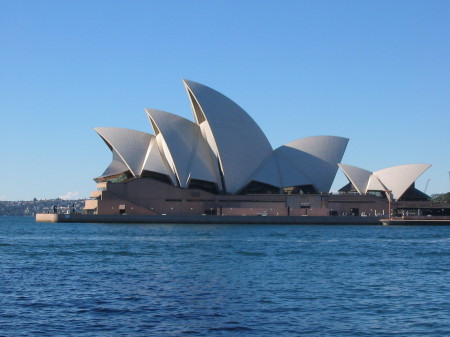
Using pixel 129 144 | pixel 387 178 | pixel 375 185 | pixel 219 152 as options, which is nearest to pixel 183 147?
pixel 219 152

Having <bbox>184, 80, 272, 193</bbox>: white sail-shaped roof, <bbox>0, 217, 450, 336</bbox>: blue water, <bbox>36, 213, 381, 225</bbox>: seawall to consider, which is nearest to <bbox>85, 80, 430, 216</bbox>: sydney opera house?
<bbox>184, 80, 272, 193</bbox>: white sail-shaped roof

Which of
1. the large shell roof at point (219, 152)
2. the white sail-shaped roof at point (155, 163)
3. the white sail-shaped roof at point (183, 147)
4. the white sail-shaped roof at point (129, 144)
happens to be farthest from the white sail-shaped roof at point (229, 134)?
the white sail-shaped roof at point (129, 144)

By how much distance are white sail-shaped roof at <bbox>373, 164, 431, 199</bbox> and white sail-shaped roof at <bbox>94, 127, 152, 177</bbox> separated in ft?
95.0

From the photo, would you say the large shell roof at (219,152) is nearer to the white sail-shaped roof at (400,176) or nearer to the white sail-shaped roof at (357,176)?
the white sail-shaped roof at (400,176)

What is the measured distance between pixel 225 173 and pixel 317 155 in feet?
39.9

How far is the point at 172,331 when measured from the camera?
45.3 feet

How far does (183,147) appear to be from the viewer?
7156cm

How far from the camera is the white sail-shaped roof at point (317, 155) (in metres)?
78.8

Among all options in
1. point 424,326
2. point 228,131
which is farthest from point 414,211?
point 424,326

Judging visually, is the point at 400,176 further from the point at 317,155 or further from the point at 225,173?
the point at 225,173

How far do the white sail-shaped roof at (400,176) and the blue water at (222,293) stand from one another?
48810 millimetres

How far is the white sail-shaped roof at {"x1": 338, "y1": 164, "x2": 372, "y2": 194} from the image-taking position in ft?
263

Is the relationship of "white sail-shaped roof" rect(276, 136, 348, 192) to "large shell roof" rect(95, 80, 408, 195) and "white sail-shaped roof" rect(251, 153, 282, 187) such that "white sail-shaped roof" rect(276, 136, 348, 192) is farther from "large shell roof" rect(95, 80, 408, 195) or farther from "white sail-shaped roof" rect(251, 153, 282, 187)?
"white sail-shaped roof" rect(251, 153, 282, 187)

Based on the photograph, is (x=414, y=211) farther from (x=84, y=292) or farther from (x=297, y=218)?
(x=84, y=292)
